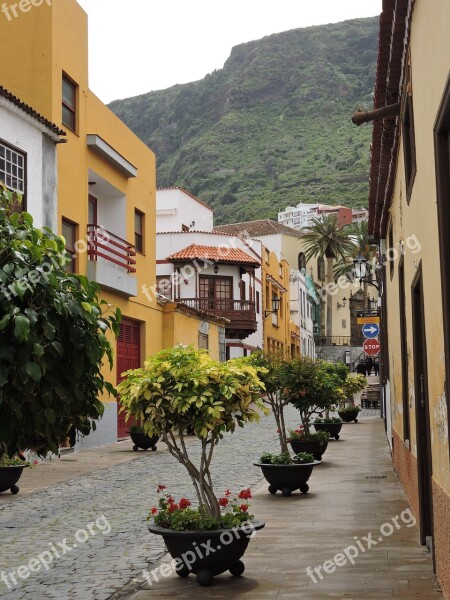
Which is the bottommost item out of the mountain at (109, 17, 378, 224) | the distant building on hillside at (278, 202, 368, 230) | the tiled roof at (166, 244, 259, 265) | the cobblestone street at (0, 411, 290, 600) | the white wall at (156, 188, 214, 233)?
the cobblestone street at (0, 411, 290, 600)

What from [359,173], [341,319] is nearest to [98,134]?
[341,319]

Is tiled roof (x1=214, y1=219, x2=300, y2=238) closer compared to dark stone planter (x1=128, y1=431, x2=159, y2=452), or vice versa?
dark stone planter (x1=128, y1=431, x2=159, y2=452)

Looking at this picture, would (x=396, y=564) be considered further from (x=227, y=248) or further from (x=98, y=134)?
(x=227, y=248)

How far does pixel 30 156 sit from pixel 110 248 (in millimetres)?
5143

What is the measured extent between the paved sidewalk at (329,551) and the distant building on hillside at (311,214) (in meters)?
76.9

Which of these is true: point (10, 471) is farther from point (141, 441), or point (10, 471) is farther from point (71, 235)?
point (71, 235)

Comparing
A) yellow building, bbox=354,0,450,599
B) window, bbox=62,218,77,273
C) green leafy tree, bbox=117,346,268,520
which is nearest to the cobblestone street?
green leafy tree, bbox=117,346,268,520

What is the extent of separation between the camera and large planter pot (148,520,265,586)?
721 cm

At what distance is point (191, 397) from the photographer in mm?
7301

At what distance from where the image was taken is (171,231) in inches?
1722

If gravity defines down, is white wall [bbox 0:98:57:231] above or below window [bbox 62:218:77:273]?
above

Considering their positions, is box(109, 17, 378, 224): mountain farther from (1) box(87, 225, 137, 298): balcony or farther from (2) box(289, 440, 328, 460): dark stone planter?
(2) box(289, 440, 328, 460): dark stone planter

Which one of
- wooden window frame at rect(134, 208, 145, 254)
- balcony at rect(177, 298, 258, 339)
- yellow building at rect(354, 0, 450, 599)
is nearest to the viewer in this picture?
yellow building at rect(354, 0, 450, 599)

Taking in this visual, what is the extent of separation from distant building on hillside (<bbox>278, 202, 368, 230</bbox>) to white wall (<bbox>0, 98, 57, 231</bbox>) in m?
71.1
